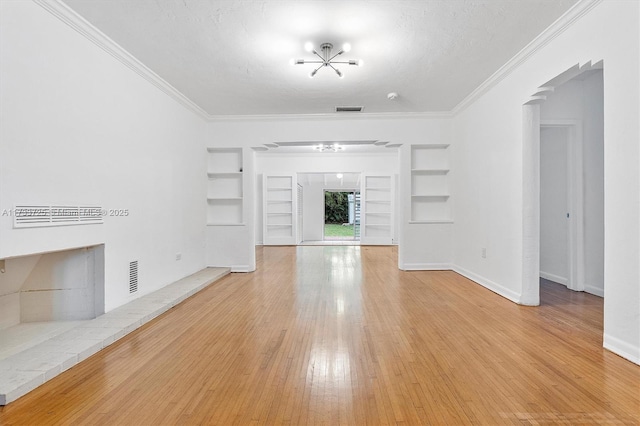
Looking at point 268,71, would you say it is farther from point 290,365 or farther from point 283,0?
point 290,365

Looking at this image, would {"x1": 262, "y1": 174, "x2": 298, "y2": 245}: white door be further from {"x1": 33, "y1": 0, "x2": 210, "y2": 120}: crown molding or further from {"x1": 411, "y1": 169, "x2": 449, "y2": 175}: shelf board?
{"x1": 33, "y1": 0, "x2": 210, "y2": 120}: crown molding

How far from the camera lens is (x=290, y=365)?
234 cm

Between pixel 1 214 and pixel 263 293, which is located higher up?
pixel 1 214

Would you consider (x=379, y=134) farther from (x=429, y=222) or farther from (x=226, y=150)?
(x=226, y=150)

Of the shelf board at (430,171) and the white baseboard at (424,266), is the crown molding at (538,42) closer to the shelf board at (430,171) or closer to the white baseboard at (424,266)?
the shelf board at (430,171)

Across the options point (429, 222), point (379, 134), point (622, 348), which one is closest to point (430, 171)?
point (429, 222)

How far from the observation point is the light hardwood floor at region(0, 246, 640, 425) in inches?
70.7

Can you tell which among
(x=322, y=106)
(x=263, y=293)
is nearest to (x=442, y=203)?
(x=322, y=106)

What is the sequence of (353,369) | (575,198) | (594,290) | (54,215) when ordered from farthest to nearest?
(575,198)
(594,290)
(54,215)
(353,369)

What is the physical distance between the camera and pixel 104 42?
3.25 meters

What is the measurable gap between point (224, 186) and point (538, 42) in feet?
16.8

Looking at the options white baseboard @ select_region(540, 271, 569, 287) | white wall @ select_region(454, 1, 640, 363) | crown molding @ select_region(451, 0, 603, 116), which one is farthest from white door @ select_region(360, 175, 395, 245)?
crown molding @ select_region(451, 0, 603, 116)

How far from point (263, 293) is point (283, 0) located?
332 centimetres

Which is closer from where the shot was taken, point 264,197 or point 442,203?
point 442,203
